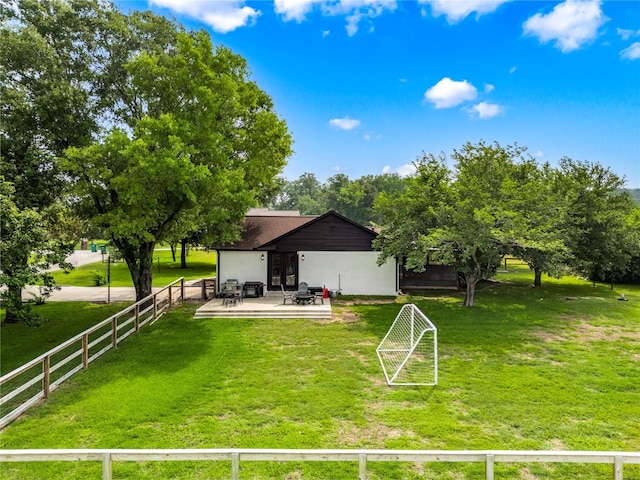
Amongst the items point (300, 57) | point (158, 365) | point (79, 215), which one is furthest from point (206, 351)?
point (300, 57)

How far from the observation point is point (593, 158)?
2198 cm

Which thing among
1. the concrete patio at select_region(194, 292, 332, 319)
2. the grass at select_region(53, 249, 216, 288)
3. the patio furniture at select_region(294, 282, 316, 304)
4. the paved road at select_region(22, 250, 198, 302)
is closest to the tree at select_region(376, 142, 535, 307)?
the patio furniture at select_region(294, 282, 316, 304)

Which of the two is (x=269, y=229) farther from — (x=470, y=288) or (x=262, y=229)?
(x=470, y=288)

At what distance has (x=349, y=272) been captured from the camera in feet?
63.3

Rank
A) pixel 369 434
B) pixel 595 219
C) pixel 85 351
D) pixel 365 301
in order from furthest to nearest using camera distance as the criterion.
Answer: pixel 595 219 → pixel 365 301 → pixel 85 351 → pixel 369 434

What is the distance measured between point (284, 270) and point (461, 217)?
30.0 ft

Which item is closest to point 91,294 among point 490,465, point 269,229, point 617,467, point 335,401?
point 269,229

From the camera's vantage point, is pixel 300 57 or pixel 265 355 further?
pixel 300 57

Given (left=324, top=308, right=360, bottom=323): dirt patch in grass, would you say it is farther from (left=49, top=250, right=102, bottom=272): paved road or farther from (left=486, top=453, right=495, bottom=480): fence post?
(left=49, top=250, right=102, bottom=272): paved road

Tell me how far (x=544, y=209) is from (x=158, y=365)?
1649cm

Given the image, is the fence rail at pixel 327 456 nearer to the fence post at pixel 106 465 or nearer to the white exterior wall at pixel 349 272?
the fence post at pixel 106 465

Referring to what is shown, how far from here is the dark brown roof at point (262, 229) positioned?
19.0m

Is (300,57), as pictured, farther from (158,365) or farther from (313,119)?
(158,365)

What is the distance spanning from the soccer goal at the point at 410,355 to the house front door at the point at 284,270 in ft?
24.9
